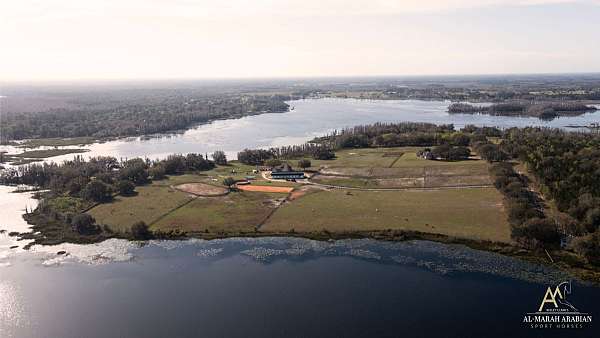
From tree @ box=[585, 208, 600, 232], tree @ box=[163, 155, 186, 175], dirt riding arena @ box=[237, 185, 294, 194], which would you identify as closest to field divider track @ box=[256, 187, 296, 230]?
dirt riding arena @ box=[237, 185, 294, 194]

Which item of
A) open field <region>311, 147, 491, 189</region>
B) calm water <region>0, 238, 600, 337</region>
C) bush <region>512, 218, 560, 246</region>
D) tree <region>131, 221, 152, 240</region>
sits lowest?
calm water <region>0, 238, 600, 337</region>

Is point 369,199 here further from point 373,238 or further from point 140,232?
point 140,232

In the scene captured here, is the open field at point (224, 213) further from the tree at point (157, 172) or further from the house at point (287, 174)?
the tree at point (157, 172)

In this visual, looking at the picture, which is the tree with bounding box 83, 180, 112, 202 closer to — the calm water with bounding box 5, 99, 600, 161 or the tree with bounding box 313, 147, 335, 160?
A: the calm water with bounding box 5, 99, 600, 161

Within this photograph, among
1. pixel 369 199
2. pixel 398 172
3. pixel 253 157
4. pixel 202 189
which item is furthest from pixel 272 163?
pixel 369 199

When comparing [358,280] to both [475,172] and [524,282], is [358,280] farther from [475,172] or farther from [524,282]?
[475,172]

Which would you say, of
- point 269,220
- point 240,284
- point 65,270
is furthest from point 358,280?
point 65,270
